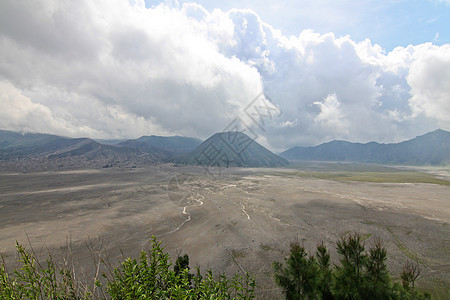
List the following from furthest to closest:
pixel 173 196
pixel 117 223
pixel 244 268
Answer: pixel 173 196, pixel 117 223, pixel 244 268

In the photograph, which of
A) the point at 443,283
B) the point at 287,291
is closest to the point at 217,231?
the point at 287,291

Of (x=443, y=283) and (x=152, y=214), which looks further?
(x=152, y=214)

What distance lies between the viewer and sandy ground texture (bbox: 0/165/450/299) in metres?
21.8

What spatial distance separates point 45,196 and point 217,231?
176 feet

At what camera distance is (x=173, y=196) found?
54219 millimetres

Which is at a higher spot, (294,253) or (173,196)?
(294,253)

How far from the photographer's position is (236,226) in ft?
104

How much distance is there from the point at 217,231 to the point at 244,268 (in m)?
10.3

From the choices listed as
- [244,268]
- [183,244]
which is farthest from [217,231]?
[244,268]

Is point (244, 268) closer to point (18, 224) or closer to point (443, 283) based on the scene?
point (443, 283)

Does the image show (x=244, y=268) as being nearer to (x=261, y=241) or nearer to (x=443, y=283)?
(x=261, y=241)

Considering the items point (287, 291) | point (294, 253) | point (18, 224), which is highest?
point (294, 253)

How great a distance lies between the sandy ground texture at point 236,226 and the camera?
71.4ft

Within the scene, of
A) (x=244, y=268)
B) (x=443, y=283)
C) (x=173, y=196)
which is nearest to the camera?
(x=443, y=283)
